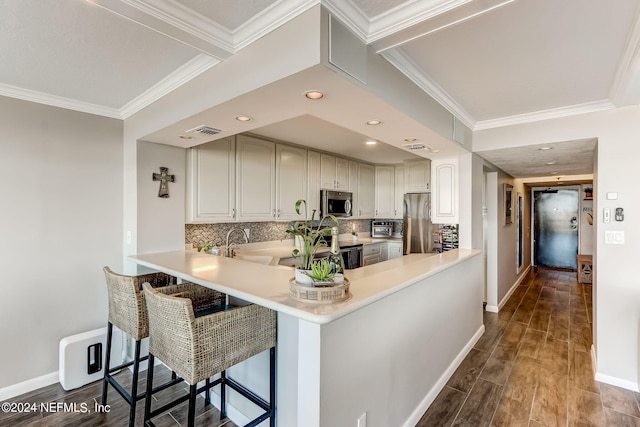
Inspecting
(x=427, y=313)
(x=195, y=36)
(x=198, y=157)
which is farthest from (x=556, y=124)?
(x=198, y=157)

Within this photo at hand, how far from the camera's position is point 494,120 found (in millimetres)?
3141

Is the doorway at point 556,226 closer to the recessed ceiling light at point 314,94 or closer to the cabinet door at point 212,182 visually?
the cabinet door at point 212,182

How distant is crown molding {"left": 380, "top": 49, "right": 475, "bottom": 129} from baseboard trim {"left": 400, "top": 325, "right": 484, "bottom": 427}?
7.19ft

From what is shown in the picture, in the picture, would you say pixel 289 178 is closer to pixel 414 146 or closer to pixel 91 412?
pixel 414 146

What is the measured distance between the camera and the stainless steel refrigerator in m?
4.88

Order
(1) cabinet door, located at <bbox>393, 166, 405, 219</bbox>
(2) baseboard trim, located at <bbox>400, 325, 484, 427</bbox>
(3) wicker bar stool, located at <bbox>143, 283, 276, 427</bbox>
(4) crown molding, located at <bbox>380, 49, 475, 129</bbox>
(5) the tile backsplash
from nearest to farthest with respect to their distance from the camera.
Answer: (3) wicker bar stool, located at <bbox>143, 283, 276, 427</bbox>, (4) crown molding, located at <bbox>380, 49, 475, 129</bbox>, (2) baseboard trim, located at <bbox>400, 325, 484, 427</bbox>, (5) the tile backsplash, (1) cabinet door, located at <bbox>393, 166, 405, 219</bbox>

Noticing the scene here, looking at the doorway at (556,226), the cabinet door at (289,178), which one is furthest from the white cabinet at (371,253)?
the doorway at (556,226)

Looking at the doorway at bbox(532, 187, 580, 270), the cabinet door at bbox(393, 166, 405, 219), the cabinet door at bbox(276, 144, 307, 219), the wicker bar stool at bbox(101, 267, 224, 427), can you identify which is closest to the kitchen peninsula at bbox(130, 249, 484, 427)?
the wicker bar stool at bbox(101, 267, 224, 427)

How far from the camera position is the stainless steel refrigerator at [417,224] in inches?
192

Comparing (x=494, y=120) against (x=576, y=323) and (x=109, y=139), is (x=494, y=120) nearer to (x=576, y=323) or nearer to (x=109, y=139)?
(x=576, y=323)

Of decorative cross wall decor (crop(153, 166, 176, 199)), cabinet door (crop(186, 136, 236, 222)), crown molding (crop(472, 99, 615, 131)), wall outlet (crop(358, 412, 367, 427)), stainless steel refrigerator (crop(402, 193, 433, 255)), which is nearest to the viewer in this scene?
wall outlet (crop(358, 412, 367, 427))

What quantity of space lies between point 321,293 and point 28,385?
2.70 metres

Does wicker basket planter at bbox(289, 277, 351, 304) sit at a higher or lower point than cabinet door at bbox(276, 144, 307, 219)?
lower

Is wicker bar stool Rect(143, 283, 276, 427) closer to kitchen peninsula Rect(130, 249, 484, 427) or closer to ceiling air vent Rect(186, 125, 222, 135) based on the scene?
kitchen peninsula Rect(130, 249, 484, 427)
